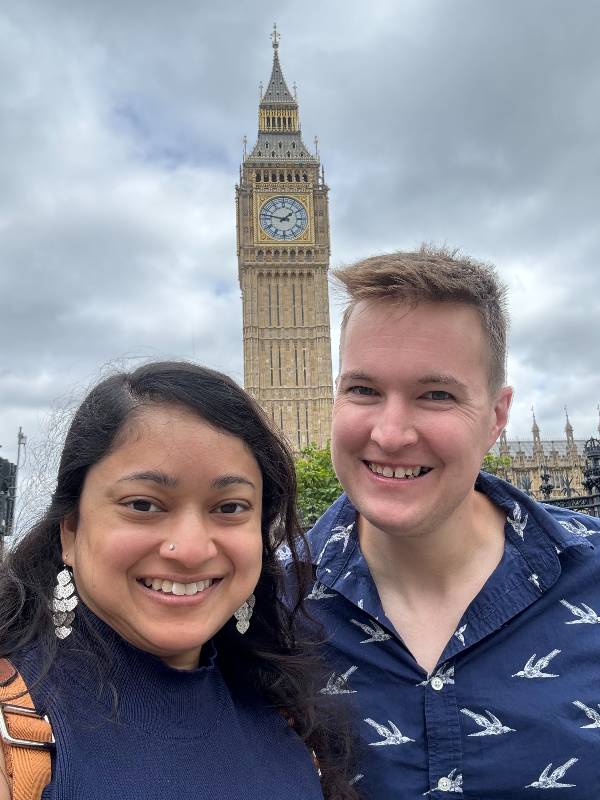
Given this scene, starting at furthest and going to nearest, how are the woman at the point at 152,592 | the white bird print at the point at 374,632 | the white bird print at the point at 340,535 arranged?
the white bird print at the point at 340,535 < the white bird print at the point at 374,632 < the woman at the point at 152,592

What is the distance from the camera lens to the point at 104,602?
124cm

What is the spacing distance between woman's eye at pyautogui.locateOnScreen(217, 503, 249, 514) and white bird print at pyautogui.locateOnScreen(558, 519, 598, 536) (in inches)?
44.9

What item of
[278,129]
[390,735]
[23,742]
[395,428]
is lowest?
[390,735]

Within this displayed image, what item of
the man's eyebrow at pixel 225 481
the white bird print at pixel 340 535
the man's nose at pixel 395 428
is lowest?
the white bird print at pixel 340 535

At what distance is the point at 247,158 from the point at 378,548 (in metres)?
37.6

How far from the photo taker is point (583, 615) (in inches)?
67.7

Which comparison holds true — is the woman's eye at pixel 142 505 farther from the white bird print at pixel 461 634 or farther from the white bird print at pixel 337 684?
the white bird print at pixel 461 634

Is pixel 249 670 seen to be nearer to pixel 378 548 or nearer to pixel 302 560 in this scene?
pixel 302 560

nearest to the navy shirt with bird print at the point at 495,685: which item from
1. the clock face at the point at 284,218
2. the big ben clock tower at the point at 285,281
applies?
the big ben clock tower at the point at 285,281

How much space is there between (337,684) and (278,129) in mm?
42282

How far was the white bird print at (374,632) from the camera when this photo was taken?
177 centimetres

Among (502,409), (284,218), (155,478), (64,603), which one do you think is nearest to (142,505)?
(155,478)

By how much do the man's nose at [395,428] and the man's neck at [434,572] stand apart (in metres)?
0.31

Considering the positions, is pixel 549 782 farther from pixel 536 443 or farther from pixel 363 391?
pixel 536 443
